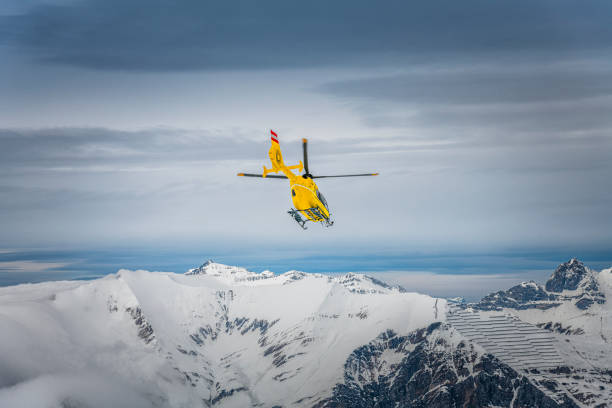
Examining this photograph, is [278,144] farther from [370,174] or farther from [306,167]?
[370,174]

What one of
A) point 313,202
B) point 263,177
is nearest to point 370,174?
point 313,202

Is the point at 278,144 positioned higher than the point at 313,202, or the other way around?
the point at 278,144

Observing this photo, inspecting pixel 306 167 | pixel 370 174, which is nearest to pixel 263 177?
pixel 306 167

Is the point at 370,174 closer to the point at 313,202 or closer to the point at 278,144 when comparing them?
the point at 313,202

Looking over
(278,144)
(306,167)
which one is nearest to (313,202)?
(306,167)

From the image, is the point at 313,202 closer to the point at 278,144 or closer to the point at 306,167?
the point at 306,167

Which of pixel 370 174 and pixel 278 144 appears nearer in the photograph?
pixel 370 174
